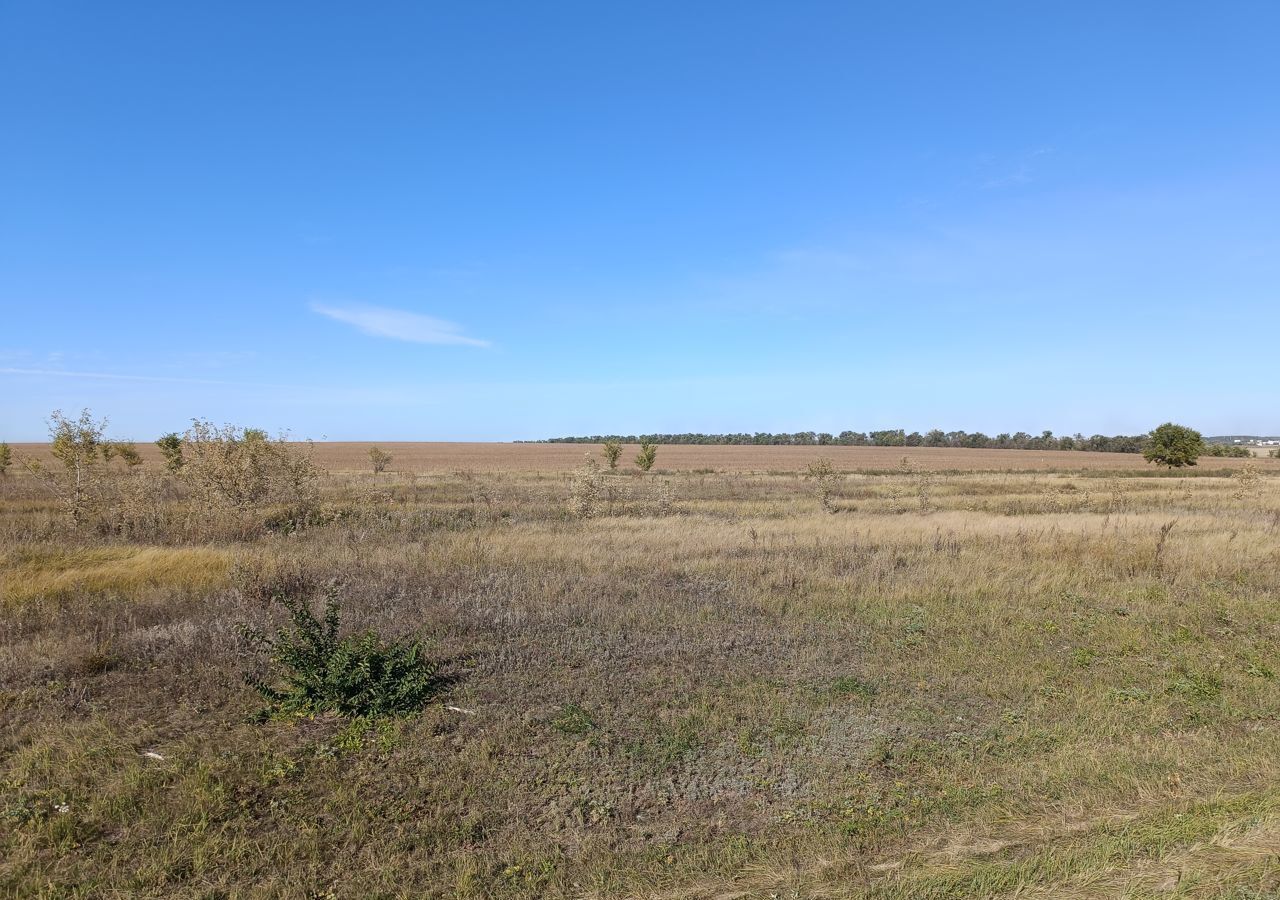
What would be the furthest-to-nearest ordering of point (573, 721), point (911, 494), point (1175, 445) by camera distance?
point (1175, 445) < point (911, 494) < point (573, 721)

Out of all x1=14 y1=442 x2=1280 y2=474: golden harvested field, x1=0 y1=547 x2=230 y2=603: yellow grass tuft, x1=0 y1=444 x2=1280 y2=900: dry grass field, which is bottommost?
x1=0 y1=444 x2=1280 y2=900: dry grass field

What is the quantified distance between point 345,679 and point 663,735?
311cm

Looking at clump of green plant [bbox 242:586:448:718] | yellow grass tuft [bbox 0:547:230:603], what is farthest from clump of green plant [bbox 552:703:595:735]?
yellow grass tuft [bbox 0:547:230:603]

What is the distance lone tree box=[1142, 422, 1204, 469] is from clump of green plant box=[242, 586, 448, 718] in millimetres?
67858

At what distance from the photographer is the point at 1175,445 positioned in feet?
186

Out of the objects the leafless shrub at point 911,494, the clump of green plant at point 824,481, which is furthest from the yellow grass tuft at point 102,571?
the leafless shrub at point 911,494

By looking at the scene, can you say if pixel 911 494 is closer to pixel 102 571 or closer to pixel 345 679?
pixel 102 571

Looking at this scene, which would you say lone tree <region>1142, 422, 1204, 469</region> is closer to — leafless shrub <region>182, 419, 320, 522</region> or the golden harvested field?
the golden harvested field

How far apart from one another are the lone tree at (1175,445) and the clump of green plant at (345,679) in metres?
67.9

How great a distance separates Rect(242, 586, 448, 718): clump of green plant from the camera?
256 inches

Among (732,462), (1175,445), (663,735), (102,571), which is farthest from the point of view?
(732,462)

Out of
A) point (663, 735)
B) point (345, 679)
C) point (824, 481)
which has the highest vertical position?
point (824, 481)

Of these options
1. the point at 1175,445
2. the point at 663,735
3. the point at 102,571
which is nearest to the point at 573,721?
the point at 663,735

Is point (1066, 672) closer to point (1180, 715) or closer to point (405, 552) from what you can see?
point (1180, 715)
